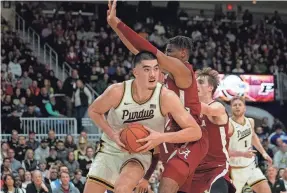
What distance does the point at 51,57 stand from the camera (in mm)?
20453

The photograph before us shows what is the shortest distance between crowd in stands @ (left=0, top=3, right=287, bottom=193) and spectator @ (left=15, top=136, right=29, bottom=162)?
0.07 feet

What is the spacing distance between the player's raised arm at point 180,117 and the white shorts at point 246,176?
3659 mm

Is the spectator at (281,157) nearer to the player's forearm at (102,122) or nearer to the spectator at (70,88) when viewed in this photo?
the spectator at (70,88)

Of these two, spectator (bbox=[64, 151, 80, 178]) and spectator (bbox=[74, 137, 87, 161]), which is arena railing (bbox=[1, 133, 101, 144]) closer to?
spectator (bbox=[74, 137, 87, 161])

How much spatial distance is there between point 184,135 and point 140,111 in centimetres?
46

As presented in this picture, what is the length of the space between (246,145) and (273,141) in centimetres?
794

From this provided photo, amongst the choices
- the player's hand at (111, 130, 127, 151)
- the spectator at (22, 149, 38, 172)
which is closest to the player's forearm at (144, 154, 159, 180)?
the player's hand at (111, 130, 127, 151)

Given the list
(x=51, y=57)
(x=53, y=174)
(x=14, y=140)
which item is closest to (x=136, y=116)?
(x=53, y=174)

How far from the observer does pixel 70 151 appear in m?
14.6

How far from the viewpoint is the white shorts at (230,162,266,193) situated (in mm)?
9422

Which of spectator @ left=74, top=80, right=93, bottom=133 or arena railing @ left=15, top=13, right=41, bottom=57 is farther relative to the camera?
arena railing @ left=15, top=13, right=41, bottom=57

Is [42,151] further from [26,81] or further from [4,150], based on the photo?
[26,81]

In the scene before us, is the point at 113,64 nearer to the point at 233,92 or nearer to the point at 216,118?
the point at 233,92

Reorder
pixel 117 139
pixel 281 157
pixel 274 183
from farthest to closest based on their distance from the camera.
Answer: pixel 281 157, pixel 274 183, pixel 117 139
